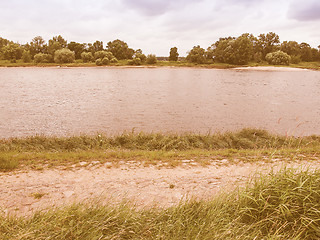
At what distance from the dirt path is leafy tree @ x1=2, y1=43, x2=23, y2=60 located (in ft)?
432

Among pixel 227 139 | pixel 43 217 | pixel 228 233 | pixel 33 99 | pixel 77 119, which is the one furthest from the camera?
pixel 33 99

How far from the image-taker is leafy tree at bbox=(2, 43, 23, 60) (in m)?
A: 108

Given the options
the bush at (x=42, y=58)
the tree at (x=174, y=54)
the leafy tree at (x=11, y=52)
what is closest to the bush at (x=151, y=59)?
the tree at (x=174, y=54)

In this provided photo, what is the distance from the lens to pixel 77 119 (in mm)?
18547

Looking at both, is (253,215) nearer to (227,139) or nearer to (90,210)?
(90,210)

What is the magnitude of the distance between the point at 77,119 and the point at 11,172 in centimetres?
1129

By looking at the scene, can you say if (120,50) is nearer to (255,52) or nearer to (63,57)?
(63,57)

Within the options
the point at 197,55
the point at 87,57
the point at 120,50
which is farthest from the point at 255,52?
the point at 87,57

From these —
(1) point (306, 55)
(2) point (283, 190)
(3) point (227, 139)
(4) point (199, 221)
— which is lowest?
(3) point (227, 139)

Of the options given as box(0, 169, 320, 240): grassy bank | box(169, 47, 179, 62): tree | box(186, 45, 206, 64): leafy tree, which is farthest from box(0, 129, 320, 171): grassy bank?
box(169, 47, 179, 62): tree

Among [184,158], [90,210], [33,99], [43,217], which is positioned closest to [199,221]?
[90,210]

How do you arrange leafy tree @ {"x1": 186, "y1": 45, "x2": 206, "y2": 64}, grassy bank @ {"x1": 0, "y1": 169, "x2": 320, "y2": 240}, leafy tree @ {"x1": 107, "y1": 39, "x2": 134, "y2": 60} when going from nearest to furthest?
grassy bank @ {"x1": 0, "y1": 169, "x2": 320, "y2": 240} → leafy tree @ {"x1": 186, "y1": 45, "x2": 206, "y2": 64} → leafy tree @ {"x1": 107, "y1": 39, "x2": 134, "y2": 60}

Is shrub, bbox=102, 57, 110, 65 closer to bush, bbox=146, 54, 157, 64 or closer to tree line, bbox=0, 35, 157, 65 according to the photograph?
tree line, bbox=0, 35, 157, 65

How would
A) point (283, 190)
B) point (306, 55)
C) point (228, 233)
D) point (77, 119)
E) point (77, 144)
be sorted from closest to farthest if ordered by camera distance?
point (228, 233) < point (283, 190) < point (77, 144) < point (77, 119) < point (306, 55)
